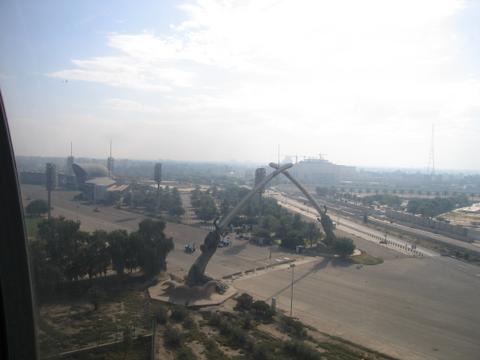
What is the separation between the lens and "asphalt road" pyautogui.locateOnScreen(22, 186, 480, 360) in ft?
23.6

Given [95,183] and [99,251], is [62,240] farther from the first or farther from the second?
[95,183]

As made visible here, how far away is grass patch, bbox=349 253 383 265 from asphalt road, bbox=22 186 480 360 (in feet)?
1.09

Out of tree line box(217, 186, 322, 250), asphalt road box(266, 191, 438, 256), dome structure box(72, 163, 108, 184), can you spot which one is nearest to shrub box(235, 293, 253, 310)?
tree line box(217, 186, 322, 250)

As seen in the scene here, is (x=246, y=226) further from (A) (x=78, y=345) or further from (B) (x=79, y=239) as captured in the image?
(A) (x=78, y=345)

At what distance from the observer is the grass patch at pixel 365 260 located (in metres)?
13.2

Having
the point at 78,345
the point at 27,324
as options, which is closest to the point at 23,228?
the point at 27,324

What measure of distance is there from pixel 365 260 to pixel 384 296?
3921mm

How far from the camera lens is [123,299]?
8281 millimetres

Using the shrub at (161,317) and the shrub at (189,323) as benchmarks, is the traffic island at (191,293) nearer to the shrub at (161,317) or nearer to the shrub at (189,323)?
the shrub at (189,323)

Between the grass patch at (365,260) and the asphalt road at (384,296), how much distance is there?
0.33 meters

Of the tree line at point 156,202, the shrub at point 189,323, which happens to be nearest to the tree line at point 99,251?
the shrub at point 189,323

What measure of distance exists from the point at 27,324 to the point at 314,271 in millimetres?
10651

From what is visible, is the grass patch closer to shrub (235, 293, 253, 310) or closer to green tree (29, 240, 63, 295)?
shrub (235, 293, 253, 310)

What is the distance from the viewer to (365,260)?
44.3ft
